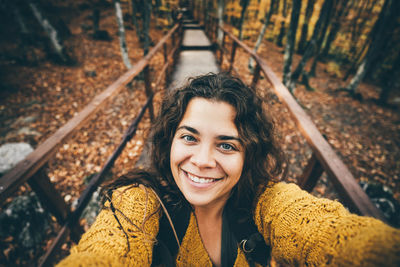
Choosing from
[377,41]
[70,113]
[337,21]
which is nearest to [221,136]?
[70,113]

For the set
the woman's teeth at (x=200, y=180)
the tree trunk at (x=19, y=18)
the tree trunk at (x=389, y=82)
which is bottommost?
the tree trunk at (x=389, y=82)

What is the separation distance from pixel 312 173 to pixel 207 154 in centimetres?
97

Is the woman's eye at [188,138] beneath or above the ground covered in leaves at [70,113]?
above

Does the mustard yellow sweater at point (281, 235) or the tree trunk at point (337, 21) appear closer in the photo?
the mustard yellow sweater at point (281, 235)

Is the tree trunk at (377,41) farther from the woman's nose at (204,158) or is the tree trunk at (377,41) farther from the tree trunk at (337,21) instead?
the woman's nose at (204,158)

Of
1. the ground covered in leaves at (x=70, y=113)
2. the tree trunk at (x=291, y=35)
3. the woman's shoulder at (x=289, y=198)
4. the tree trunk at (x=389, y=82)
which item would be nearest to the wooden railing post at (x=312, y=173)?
the woman's shoulder at (x=289, y=198)

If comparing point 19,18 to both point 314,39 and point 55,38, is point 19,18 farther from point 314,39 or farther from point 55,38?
point 314,39

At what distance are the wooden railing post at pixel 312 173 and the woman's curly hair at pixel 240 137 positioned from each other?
232 mm

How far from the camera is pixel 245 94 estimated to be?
1.35 meters

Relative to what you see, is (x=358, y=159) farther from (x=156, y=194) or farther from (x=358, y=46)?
(x=358, y=46)

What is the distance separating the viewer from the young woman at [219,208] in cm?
75

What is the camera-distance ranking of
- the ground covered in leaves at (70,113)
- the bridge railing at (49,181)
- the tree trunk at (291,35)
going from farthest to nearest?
the tree trunk at (291,35) → the ground covered in leaves at (70,113) → the bridge railing at (49,181)

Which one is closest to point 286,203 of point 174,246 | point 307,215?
point 307,215

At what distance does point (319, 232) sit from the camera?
83cm
